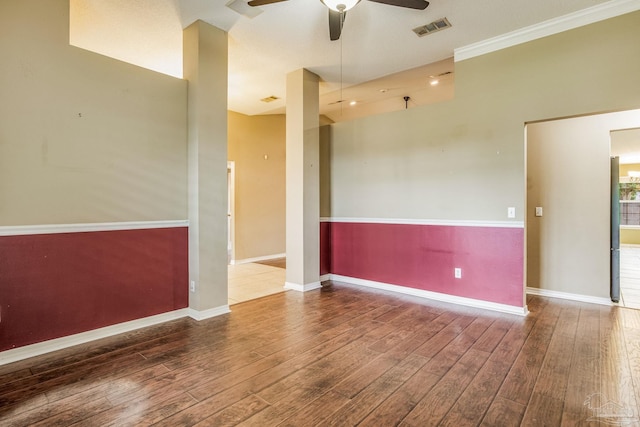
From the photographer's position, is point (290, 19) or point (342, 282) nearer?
point (290, 19)

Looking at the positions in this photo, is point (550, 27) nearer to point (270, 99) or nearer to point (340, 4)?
point (340, 4)

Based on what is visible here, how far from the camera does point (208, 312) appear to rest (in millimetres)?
3477

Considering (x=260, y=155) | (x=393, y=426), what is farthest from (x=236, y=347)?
(x=260, y=155)

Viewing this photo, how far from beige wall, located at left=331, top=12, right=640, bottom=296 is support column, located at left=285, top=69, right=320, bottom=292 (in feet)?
2.19

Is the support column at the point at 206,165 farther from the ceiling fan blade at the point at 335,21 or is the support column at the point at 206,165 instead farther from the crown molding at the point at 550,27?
the crown molding at the point at 550,27

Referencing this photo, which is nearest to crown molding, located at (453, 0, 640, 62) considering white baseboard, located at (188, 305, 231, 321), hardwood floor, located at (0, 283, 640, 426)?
hardwood floor, located at (0, 283, 640, 426)

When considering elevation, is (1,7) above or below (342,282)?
above

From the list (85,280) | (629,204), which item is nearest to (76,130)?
(85,280)

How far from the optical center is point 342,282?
511 centimetres

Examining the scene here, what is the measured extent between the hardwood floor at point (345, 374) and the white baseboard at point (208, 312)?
0.33 feet

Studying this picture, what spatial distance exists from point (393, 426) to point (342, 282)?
3362 millimetres

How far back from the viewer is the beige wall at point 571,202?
3.92 metres

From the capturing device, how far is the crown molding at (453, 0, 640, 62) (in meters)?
2.97

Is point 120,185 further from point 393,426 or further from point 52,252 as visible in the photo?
point 393,426
